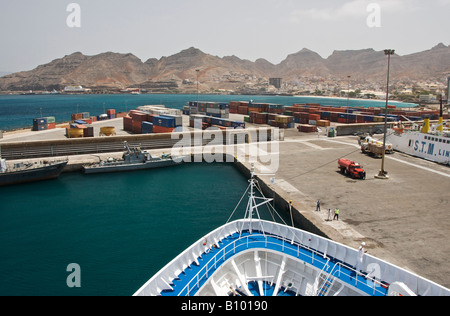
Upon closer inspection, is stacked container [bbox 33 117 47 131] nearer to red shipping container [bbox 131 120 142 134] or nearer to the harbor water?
red shipping container [bbox 131 120 142 134]

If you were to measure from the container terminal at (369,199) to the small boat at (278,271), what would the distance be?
A: 5676mm

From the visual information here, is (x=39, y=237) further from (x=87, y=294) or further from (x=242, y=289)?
(x=242, y=289)

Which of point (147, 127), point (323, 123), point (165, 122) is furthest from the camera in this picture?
point (323, 123)

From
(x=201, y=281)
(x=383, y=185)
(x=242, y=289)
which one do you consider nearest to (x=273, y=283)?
(x=242, y=289)

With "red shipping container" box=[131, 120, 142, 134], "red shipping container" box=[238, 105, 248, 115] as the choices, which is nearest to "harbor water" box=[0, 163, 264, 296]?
"red shipping container" box=[131, 120, 142, 134]

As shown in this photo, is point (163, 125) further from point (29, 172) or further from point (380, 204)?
point (380, 204)

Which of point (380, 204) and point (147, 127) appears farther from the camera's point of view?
point (147, 127)

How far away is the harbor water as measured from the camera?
19.3 meters

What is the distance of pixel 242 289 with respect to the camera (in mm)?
13938

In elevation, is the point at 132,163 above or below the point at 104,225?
above

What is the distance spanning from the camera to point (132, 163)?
45219 millimetres

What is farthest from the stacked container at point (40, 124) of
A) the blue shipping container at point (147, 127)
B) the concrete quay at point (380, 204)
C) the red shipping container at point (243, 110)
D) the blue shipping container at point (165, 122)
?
the red shipping container at point (243, 110)

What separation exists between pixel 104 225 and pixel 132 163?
19258 mm

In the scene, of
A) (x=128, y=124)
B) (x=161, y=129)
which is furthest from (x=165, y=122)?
(x=128, y=124)
